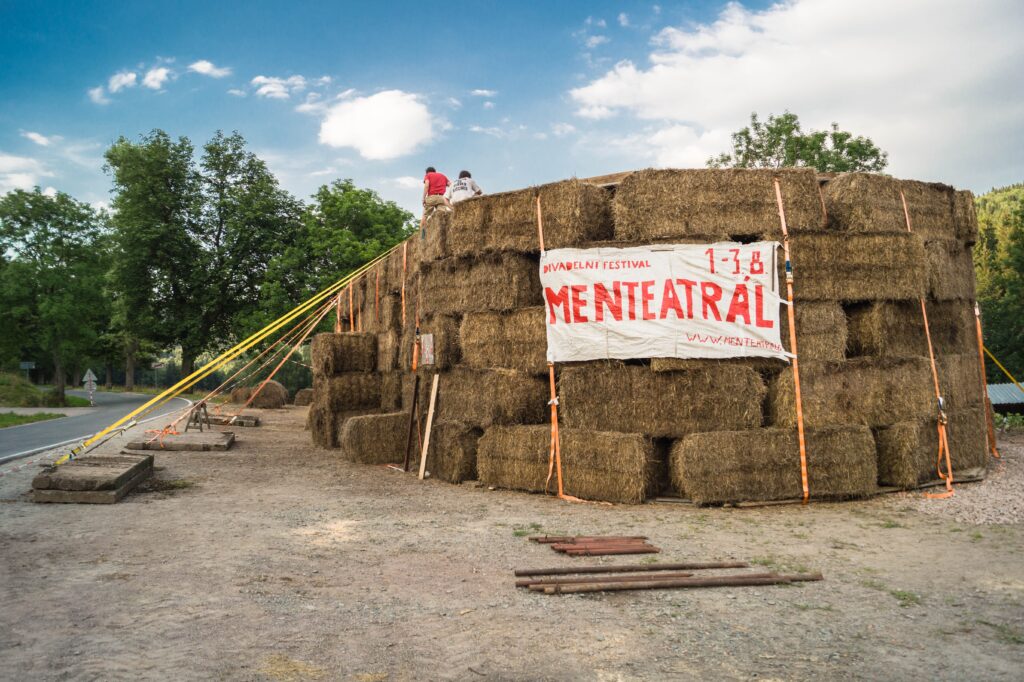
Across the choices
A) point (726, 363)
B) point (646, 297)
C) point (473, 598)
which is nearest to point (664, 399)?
point (726, 363)

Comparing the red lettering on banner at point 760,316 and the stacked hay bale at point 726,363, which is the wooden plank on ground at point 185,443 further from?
the red lettering on banner at point 760,316

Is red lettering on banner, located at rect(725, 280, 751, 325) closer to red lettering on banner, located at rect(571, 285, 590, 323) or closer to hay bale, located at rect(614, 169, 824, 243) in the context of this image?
hay bale, located at rect(614, 169, 824, 243)

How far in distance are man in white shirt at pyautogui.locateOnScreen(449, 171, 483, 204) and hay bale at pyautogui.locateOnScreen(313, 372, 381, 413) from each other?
20.1 ft

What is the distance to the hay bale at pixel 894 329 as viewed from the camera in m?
10.4

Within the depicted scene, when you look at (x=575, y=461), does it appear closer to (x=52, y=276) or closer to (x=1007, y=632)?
(x=1007, y=632)

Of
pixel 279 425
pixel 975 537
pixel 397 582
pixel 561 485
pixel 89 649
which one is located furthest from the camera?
pixel 279 425

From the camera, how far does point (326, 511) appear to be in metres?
9.34

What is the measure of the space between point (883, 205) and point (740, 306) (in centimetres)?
319

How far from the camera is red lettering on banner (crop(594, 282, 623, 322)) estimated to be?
33.6 feet

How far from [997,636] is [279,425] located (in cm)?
2341

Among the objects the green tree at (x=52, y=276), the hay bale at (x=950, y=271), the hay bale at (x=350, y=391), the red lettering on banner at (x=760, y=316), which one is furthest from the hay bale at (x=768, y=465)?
the green tree at (x=52, y=276)

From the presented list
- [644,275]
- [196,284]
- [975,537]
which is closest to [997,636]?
[975,537]

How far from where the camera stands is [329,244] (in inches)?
1481

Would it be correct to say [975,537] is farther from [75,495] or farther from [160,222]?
[160,222]
